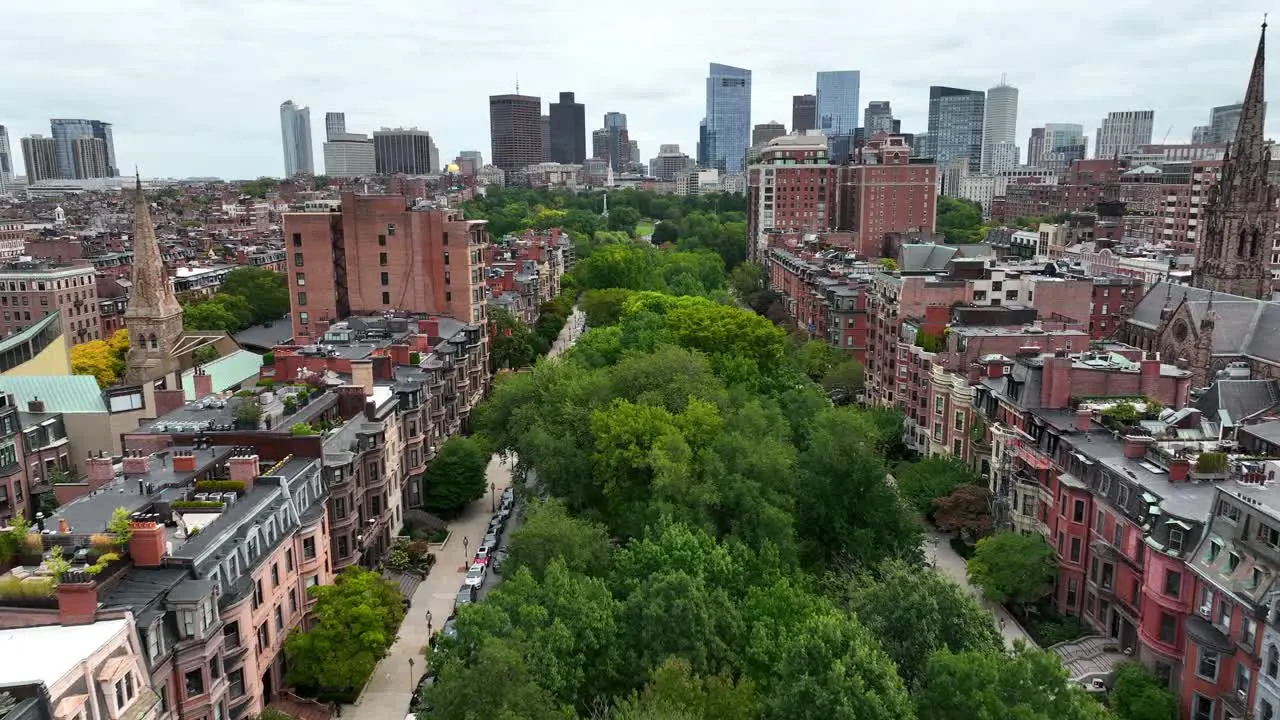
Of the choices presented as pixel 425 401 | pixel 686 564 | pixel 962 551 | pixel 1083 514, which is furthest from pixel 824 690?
pixel 425 401

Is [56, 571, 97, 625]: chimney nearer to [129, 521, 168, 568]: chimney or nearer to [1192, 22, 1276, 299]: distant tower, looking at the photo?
[129, 521, 168, 568]: chimney

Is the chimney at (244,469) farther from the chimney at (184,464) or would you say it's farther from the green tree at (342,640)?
the green tree at (342,640)

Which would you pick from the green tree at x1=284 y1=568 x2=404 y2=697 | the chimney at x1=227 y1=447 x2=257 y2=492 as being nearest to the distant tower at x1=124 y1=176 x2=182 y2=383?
the chimney at x1=227 y1=447 x2=257 y2=492

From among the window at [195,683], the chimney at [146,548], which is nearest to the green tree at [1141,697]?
Answer: the window at [195,683]

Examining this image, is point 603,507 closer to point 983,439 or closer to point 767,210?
point 983,439

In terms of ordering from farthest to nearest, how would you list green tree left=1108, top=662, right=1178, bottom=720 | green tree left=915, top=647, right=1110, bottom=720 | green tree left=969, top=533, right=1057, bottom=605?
green tree left=969, top=533, right=1057, bottom=605
green tree left=1108, top=662, right=1178, bottom=720
green tree left=915, top=647, right=1110, bottom=720

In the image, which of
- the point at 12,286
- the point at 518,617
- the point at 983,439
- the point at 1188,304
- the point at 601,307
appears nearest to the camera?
the point at 518,617

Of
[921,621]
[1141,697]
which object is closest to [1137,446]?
[1141,697]

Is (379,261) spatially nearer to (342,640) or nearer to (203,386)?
(203,386)
